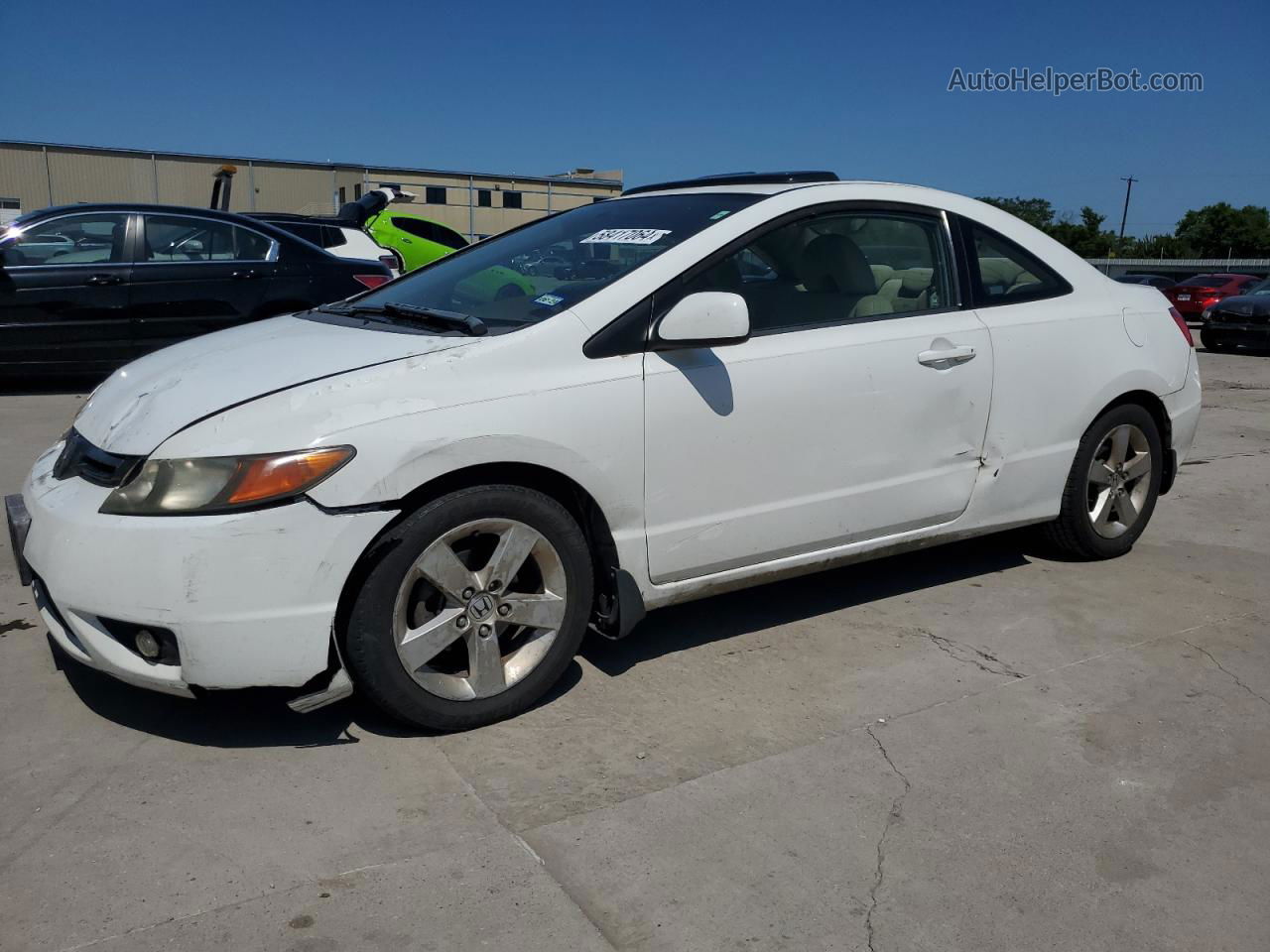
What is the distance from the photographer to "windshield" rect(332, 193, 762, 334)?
3.48 meters

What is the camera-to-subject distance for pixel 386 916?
7.68 ft

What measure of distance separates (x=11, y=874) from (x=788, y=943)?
171cm

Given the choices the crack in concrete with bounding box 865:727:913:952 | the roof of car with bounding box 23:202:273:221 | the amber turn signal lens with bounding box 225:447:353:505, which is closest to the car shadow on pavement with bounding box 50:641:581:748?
the amber turn signal lens with bounding box 225:447:353:505

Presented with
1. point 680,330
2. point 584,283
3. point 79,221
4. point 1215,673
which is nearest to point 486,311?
point 584,283

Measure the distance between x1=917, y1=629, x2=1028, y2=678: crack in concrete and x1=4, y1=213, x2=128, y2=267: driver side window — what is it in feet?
22.9

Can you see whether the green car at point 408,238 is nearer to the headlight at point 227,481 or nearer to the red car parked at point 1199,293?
the headlight at point 227,481

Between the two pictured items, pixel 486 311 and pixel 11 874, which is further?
pixel 486 311

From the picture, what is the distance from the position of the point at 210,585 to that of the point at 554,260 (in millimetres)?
1666

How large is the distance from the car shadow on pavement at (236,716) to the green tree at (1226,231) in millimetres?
76412

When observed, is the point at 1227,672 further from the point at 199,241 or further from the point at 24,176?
the point at 24,176

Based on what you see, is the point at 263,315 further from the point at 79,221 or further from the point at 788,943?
the point at 788,943

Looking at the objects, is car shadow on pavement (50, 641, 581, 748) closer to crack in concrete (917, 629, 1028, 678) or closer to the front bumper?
the front bumper

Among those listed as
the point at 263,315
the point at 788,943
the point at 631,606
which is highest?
the point at 263,315

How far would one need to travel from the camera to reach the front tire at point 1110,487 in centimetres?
455
